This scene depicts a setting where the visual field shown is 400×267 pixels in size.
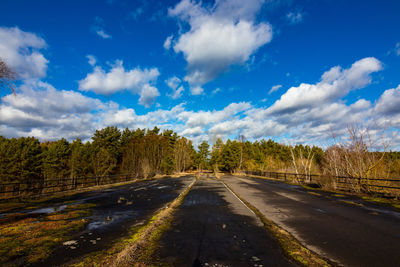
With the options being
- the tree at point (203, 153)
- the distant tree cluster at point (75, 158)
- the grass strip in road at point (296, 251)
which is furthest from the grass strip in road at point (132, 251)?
the tree at point (203, 153)

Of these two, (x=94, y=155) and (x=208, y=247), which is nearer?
(x=208, y=247)

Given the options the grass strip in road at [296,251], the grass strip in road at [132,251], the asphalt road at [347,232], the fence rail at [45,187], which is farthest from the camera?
the fence rail at [45,187]

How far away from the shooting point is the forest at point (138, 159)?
1642cm

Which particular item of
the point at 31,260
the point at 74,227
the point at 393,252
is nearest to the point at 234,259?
the point at 393,252

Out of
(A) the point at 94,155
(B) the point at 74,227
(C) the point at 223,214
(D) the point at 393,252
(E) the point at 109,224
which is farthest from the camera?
(A) the point at 94,155

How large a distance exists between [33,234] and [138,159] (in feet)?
147

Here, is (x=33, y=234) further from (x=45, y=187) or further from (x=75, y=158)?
(x=75, y=158)

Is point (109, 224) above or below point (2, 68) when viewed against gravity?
below

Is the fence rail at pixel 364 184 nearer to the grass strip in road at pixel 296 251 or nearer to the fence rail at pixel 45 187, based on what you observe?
the grass strip in road at pixel 296 251

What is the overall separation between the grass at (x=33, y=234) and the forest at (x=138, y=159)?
8457mm

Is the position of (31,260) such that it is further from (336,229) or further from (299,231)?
(336,229)

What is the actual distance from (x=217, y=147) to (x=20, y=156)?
63942mm

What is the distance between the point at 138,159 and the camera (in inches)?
1929

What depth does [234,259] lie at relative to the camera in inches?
171
